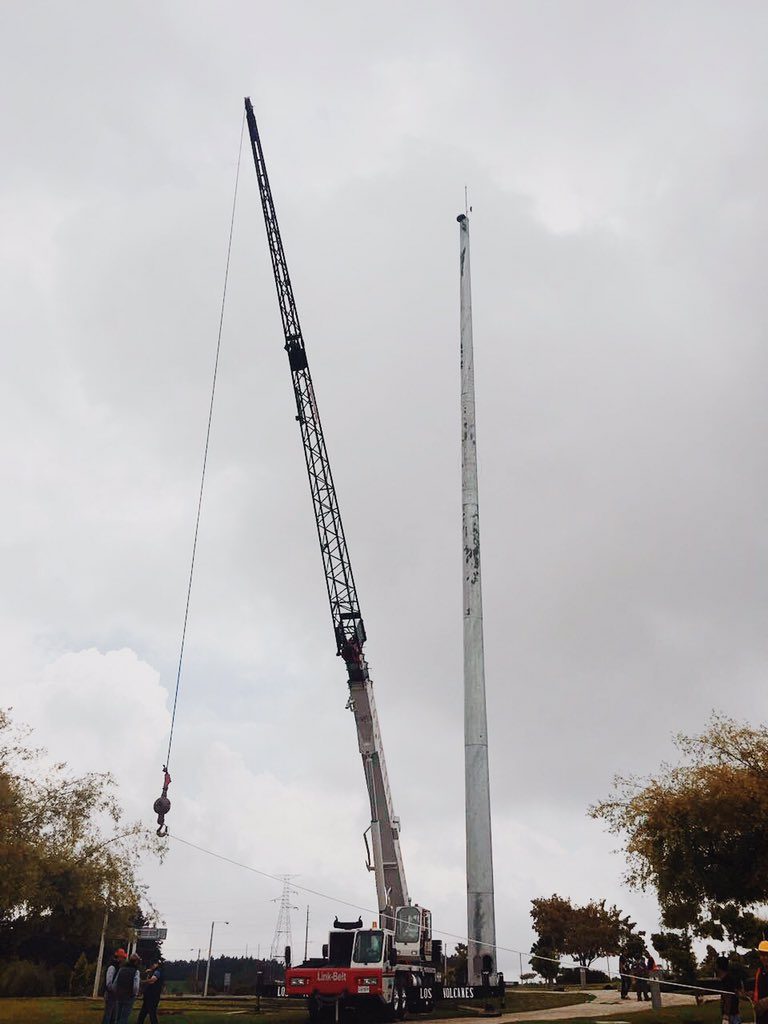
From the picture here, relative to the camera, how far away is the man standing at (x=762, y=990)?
13.7 m

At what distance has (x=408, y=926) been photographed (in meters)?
32.8

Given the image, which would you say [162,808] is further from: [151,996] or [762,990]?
[762,990]

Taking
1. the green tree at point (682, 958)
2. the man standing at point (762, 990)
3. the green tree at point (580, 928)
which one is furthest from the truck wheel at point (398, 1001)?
the green tree at point (580, 928)

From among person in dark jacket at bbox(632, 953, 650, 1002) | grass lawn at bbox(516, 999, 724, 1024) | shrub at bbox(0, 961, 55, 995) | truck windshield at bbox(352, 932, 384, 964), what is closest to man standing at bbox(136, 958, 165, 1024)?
truck windshield at bbox(352, 932, 384, 964)

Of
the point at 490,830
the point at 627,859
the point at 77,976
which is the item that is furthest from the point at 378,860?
the point at 77,976

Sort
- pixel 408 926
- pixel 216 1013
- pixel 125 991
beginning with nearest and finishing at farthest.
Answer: pixel 125 991 < pixel 216 1013 < pixel 408 926

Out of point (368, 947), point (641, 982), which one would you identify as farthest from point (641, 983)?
point (368, 947)

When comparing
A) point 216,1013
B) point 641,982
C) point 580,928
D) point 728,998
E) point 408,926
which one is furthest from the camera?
point 580,928

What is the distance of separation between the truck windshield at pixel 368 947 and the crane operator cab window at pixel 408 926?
4.13 m

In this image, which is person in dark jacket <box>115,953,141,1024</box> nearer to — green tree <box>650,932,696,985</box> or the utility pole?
the utility pole

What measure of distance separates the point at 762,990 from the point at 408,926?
20571 millimetres

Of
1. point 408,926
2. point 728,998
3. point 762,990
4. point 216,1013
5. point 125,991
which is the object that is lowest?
point 216,1013

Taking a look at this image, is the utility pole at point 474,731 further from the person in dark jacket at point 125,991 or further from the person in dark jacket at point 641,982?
the person in dark jacket at point 641,982

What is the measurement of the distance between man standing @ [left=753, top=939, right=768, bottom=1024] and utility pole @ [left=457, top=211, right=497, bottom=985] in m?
17.5
